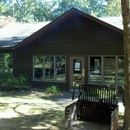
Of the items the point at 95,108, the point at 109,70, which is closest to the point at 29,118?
the point at 95,108

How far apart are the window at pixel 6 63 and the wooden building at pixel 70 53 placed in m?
0.41

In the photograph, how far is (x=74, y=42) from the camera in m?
13.9

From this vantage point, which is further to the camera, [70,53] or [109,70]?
[70,53]

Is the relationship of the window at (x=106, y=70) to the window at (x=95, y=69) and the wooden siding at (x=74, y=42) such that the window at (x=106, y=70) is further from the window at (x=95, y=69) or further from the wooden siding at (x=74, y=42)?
the wooden siding at (x=74, y=42)

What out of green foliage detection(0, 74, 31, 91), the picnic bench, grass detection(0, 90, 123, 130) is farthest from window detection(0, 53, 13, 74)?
the picnic bench

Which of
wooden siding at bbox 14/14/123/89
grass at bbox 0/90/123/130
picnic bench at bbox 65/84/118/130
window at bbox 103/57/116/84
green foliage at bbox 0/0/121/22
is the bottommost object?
grass at bbox 0/90/123/130

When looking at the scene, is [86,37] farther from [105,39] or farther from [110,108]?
[110,108]

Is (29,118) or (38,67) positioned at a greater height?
(38,67)

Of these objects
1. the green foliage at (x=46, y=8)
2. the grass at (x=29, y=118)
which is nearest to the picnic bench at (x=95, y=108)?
the grass at (x=29, y=118)

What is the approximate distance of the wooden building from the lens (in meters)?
13.1

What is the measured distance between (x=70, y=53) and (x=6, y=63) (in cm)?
526

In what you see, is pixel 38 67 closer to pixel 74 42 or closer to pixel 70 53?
pixel 70 53

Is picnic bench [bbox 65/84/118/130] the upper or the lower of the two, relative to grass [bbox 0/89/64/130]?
upper

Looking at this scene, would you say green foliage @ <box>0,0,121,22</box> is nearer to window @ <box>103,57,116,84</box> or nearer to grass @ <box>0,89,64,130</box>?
window @ <box>103,57,116,84</box>
